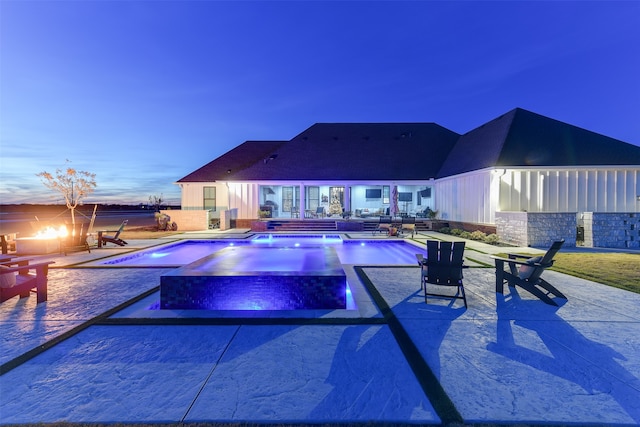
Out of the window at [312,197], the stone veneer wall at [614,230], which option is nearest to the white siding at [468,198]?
the stone veneer wall at [614,230]

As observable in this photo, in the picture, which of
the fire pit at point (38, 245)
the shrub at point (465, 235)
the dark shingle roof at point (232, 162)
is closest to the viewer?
the fire pit at point (38, 245)

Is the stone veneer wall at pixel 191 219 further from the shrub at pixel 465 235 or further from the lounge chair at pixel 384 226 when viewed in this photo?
the shrub at pixel 465 235

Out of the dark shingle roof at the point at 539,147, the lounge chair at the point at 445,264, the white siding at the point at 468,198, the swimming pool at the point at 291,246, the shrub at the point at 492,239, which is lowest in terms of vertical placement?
the swimming pool at the point at 291,246

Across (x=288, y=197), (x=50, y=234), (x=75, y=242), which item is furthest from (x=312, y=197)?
(x=50, y=234)

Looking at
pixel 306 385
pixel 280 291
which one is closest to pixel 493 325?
pixel 306 385

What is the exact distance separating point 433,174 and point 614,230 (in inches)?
388

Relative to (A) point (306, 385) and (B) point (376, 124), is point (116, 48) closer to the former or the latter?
(B) point (376, 124)

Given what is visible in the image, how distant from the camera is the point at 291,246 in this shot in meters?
12.8

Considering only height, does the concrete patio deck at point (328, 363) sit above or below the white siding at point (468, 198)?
below

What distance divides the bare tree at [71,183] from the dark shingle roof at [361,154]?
27.8 feet

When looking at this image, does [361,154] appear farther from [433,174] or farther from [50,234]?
[50,234]

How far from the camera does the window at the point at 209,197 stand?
866 inches

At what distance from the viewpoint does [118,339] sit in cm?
375

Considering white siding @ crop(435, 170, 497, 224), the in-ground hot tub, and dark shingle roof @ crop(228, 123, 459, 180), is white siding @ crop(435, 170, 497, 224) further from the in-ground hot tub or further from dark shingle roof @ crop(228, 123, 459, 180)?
the in-ground hot tub
